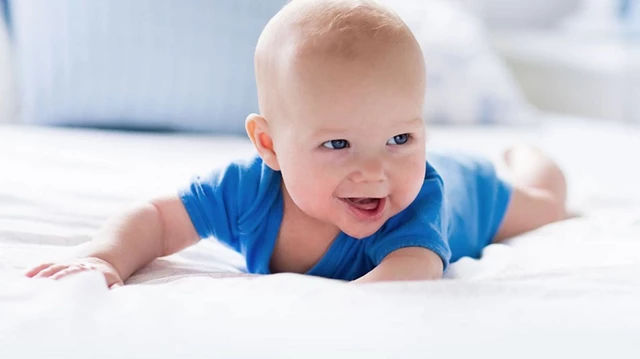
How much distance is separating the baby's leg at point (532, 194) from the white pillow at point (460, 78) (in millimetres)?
636

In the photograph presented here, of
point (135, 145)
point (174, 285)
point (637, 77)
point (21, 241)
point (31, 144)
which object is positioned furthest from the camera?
point (637, 77)

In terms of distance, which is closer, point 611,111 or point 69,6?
point 69,6

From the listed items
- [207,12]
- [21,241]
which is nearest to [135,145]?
[207,12]

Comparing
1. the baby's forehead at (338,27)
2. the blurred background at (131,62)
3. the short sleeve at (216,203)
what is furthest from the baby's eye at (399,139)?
the blurred background at (131,62)

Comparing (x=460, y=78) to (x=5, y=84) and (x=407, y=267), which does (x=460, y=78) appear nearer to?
(x=5, y=84)

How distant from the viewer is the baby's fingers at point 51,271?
86cm

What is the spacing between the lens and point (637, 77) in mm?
2604

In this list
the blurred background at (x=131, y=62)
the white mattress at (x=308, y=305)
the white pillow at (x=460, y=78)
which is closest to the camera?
the white mattress at (x=308, y=305)

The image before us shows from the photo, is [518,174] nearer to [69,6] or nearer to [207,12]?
[207,12]

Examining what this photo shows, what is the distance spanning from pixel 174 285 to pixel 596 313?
1.29ft

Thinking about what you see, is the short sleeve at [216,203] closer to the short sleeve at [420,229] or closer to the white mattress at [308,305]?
the white mattress at [308,305]

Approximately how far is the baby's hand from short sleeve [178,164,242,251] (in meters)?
0.15

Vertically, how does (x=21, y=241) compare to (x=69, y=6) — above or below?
below

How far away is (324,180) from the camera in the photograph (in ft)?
2.98
